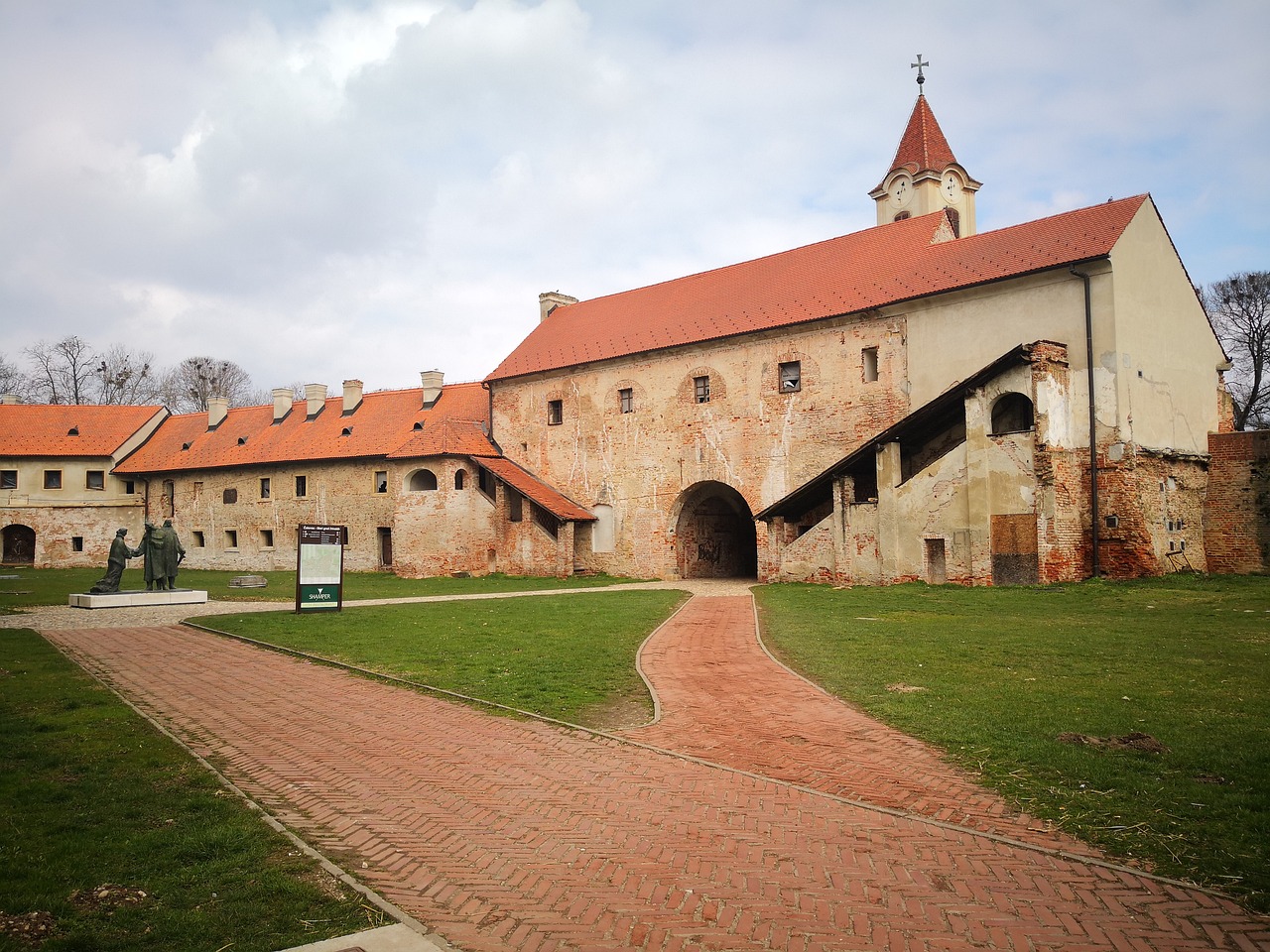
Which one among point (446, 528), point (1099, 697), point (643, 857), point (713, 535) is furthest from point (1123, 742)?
point (446, 528)

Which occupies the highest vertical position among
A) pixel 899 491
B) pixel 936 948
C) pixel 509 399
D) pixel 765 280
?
pixel 765 280

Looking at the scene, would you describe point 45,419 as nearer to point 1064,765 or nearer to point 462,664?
point 462,664

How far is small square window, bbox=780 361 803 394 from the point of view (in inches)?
1075

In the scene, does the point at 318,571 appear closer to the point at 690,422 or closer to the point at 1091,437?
the point at 690,422

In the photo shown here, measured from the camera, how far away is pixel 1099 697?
29.5ft

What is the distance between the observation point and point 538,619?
56.6ft

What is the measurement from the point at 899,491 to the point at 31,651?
1870 centimetres

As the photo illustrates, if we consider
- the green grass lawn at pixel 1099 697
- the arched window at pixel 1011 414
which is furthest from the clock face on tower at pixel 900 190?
the green grass lawn at pixel 1099 697

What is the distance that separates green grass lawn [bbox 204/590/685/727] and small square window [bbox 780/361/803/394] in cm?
861

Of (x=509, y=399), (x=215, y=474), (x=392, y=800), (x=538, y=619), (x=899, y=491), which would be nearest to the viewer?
(x=392, y=800)

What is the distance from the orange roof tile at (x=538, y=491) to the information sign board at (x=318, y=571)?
40.1 feet

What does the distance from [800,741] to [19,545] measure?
4944 cm

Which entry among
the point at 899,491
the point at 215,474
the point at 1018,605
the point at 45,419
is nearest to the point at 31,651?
the point at 1018,605

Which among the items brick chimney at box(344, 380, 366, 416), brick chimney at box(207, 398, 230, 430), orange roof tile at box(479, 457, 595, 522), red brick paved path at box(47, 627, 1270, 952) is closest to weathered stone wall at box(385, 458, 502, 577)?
orange roof tile at box(479, 457, 595, 522)
